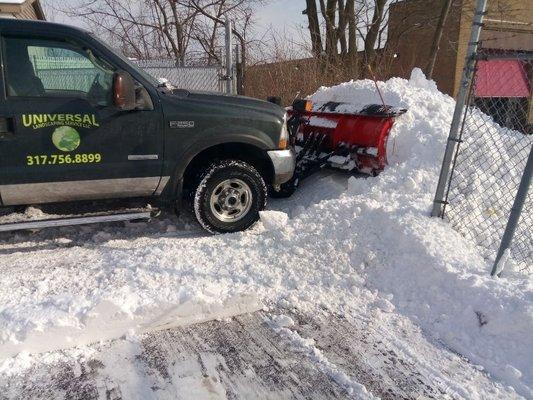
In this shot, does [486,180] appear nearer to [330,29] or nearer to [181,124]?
[181,124]

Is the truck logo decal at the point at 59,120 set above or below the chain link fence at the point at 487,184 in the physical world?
above

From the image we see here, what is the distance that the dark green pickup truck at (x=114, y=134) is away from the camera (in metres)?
4.18

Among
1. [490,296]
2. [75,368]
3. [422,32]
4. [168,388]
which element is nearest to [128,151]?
[75,368]

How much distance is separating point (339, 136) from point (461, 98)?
232 centimetres

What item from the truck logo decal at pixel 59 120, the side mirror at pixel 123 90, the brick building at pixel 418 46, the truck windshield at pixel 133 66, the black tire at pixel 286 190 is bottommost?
the black tire at pixel 286 190

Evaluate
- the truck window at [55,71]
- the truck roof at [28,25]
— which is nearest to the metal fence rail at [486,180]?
the truck window at [55,71]

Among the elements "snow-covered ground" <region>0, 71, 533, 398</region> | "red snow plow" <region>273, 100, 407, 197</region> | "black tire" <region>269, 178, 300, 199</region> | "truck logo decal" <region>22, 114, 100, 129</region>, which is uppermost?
"truck logo decal" <region>22, 114, 100, 129</region>

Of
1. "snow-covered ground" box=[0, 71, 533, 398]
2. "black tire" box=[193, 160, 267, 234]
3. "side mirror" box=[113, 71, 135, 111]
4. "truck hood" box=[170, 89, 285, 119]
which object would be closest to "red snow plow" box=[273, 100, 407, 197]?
"snow-covered ground" box=[0, 71, 533, 398]

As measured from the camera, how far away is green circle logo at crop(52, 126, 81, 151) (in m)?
4.27

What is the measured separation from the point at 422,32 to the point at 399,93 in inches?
507

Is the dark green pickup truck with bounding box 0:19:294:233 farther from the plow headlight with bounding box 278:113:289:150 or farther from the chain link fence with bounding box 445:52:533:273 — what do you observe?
the chain link fence with bounding box 445:52:533:273

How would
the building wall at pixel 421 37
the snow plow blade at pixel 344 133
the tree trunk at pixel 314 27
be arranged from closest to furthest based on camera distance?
the snow plow blade at pixel 344 133 → the tree trunk at pixel 314 27 → the building wall at pixel 421 37

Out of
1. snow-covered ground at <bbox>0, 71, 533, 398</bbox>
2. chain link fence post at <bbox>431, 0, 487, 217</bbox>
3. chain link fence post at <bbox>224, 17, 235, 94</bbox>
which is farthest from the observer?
chain link fence post at <bbox>224, 17, 235, 94</bbox>

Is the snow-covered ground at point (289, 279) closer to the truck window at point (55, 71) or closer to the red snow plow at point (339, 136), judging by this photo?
the red snow plow at point (339, 136)
